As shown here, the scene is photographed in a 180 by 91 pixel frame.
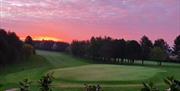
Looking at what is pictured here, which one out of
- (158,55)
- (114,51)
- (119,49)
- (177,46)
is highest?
(177,46)

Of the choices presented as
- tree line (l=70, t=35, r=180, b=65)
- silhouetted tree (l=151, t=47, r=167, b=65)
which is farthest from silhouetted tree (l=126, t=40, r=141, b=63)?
silhouetted tree (l=151, t=47, r=167, b=65)

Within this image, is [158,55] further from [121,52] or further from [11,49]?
[11,49]

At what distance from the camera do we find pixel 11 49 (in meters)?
104

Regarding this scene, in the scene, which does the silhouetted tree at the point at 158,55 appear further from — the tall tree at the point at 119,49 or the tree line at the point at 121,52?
the tall tree at the point at 119,49

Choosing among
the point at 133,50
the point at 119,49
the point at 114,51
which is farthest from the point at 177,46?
the point at 114,51

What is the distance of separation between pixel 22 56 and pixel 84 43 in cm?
5484

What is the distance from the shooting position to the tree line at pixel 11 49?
97.8m

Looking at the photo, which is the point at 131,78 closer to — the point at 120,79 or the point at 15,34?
the point at 120,79

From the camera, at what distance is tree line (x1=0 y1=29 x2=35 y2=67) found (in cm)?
9780

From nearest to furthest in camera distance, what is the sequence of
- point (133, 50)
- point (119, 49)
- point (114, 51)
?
point (133, 50), point (114, 51), point (119, 49)

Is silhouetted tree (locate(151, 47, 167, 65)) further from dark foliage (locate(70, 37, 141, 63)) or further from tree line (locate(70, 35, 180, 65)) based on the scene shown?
dark foliage (locate(70, 37, 141, 63))

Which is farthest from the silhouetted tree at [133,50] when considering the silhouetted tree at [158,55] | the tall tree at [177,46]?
the tall tree at [177,46]

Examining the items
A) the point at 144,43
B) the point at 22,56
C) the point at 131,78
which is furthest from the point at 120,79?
the point at 144,43

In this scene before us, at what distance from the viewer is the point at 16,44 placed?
11325 centimetres
